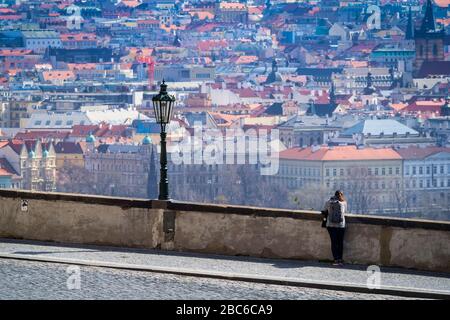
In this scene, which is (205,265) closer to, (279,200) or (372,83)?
(279,200)

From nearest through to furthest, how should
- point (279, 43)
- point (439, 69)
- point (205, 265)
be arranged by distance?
1. point (205, 265)
2. point (439, 69)
3. point (279, 43)

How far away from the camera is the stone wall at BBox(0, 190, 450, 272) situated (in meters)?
8.32

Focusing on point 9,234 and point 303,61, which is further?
point 303,61

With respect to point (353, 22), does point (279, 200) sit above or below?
below

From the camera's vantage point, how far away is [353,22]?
132 metres

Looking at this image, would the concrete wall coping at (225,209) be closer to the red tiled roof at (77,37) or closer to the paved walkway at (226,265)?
the paved walkway at (226,265)

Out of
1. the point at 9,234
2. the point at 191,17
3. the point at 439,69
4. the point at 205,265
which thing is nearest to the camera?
the point at 205,265

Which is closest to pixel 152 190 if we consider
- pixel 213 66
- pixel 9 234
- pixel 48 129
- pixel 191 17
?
pixel 48 129

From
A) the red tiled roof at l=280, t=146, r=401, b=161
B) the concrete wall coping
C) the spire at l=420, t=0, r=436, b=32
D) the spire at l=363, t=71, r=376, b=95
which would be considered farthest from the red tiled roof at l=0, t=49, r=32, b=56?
the concrete wall coping

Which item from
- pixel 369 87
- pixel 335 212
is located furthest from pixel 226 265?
pixel 369 87

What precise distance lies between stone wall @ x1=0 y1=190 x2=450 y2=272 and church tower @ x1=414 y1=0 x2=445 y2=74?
316 ft

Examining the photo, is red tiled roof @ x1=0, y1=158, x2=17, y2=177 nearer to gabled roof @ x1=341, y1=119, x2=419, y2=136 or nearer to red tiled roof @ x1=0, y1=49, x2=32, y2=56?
gabled roof @ x1=341, y1=119, x2=419, y2=136

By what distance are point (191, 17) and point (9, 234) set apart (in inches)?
5047

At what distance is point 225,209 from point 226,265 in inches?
19.6
